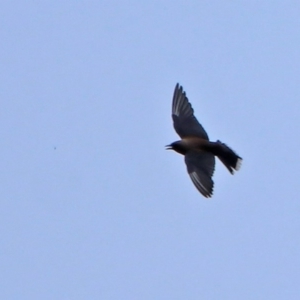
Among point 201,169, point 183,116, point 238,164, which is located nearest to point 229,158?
point 238,164

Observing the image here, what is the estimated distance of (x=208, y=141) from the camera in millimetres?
21203

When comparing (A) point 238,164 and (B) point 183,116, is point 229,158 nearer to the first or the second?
(A) point 238,164

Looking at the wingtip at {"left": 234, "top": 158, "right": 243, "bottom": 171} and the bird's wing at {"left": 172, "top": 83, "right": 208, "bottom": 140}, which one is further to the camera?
the bird's wing at {"left": 172, "top": 83, "right": 208, "bottom": 140}

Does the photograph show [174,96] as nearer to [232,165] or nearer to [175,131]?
[175,131]

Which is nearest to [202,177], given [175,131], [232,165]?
[232,165]

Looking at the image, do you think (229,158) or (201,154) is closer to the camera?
(229,158)

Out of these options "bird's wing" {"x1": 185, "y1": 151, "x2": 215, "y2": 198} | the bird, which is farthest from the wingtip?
"bird's wing" {"x1": 185, "y1": 151, "x2": 215, "y2": 198}

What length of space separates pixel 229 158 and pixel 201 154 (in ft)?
1.86

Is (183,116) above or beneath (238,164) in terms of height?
above

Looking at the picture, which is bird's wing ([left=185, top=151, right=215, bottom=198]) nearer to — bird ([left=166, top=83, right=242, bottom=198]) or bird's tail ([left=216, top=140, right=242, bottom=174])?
bird ([left=166, top=83, right=242, bottom=198])

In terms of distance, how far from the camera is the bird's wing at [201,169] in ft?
66.3

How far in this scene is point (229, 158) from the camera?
20641 millimetres


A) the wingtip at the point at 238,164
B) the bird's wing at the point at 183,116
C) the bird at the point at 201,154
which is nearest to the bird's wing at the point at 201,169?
the bird at the point at 201,154

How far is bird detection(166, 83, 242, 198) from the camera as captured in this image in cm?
2039
